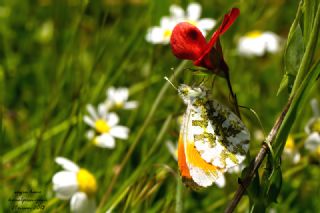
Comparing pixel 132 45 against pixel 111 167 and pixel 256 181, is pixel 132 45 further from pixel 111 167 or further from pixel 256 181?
pixel 256 181

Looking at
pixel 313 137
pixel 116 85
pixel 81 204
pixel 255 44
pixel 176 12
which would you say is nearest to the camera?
pixel 81 204

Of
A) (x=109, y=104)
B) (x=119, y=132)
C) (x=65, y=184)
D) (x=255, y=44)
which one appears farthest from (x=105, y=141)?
(x=255, y=44)

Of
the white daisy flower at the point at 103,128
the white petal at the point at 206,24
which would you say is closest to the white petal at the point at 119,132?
the white daisy flower at the point at 103,128

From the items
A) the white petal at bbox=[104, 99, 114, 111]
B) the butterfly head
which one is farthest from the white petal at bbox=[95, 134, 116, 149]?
the butterfly head

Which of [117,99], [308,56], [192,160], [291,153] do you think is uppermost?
[308,56]

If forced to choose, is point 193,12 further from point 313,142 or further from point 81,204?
point 81,204

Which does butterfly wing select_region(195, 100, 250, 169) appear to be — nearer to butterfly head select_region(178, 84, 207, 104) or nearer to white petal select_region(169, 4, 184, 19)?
butterfly head select_region(178, 84, 207, 104)

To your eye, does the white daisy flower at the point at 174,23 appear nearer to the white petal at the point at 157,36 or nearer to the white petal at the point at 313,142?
the white petal at the point at 157,36
